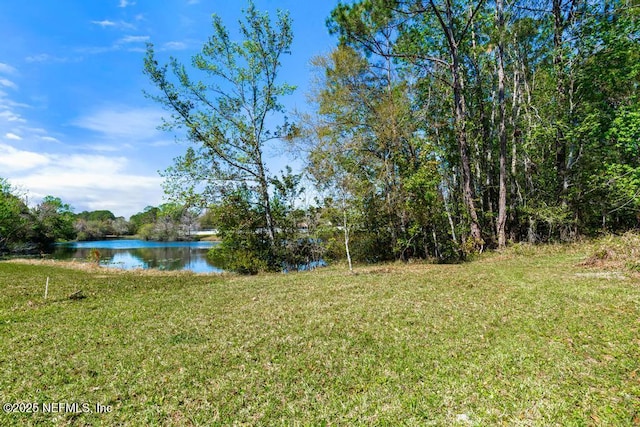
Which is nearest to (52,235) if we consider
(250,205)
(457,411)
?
(250,205)

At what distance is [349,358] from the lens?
160 inches

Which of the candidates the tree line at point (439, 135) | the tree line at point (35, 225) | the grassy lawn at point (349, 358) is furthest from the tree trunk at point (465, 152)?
the tree line at point (35, 225)

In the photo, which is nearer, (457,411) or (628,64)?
(457,411)

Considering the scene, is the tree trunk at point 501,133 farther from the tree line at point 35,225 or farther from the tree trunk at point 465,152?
the tree line at point 35,225

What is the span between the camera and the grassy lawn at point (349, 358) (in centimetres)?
298

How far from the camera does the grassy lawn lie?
9.77ft

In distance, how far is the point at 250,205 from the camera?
16938mm

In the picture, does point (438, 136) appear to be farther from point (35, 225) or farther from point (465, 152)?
point (35, 225)

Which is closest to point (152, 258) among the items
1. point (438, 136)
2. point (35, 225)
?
point (35, 225)

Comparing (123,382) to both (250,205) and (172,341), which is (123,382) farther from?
(250,205)

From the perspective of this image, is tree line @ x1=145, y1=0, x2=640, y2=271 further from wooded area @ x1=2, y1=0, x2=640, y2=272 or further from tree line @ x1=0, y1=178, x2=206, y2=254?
tree line @ x1=0, y1=178, x2=206, y2=254

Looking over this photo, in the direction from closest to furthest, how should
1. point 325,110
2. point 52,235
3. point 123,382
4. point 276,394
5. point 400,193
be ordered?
point 276,394
point 123,382
point 400,193
point 325,110
point 52,235

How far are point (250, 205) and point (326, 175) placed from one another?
6.58 m

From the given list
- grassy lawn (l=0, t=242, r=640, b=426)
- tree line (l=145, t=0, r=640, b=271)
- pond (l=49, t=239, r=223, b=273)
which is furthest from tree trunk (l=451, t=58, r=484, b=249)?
pond (l=49, t=239, r=223, b=273)
